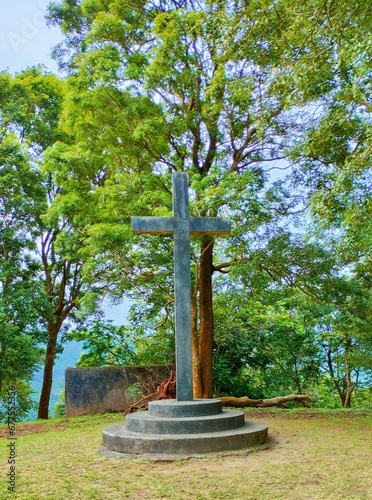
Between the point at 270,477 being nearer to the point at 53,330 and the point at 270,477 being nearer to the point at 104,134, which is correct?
the point at 104,134

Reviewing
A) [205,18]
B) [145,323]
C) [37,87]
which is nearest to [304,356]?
[145,323]

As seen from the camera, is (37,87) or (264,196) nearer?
(264,196)

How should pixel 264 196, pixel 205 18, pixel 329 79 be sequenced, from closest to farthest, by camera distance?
pixel 329 79 < pixel 205 18 < pixel 264 196

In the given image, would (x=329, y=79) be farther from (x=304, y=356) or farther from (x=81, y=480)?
(x=304, y=356)

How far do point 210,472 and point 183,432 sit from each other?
3.48 ft

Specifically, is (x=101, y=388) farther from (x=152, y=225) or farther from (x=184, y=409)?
(x=152, y=225)

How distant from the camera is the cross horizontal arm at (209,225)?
6527mm

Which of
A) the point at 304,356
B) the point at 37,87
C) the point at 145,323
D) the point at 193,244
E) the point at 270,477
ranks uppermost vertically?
the point at 37,87

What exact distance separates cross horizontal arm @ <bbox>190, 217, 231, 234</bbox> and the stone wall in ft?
14.2

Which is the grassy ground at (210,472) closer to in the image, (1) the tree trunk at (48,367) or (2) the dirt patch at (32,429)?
(2) the dirt patch at (32,429)

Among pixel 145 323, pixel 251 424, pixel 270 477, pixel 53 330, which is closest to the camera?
pixel 270 477

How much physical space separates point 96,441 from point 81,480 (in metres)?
2.36

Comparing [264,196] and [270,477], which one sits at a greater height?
[264,196]

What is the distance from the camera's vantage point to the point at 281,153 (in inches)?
401
